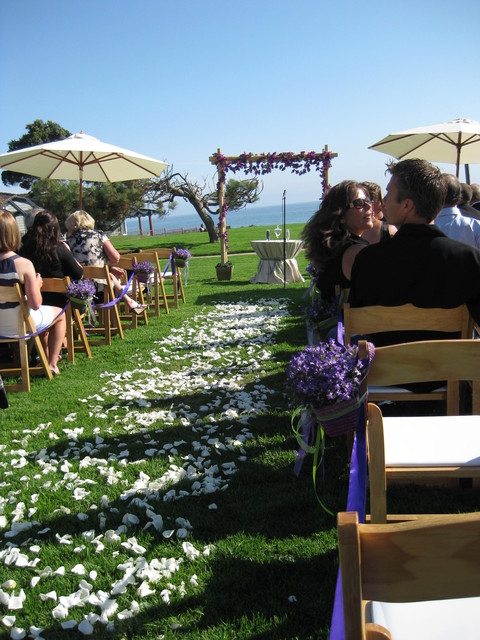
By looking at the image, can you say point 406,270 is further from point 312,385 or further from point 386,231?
point 386,231

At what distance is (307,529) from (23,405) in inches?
137

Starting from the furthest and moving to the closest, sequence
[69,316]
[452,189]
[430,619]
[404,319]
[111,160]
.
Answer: [111,160]
[69,316]
[452,189]
[404,319]
[430,619]

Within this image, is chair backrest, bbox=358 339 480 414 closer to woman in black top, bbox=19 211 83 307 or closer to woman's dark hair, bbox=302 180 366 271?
woman's dark hair, bbox=302 180 366 271

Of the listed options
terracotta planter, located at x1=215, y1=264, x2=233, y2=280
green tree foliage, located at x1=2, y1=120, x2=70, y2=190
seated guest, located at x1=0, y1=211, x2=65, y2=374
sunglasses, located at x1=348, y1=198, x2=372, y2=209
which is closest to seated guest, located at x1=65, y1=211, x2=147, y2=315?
seated guest, located at x1=0, y1=211, x2=65, y2=374

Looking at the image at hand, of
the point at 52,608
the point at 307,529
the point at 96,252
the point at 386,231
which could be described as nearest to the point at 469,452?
the point at 307,529

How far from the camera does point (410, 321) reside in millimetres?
3217

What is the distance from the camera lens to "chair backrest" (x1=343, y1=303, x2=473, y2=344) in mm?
3199

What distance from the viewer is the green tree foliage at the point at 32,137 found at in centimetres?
4559

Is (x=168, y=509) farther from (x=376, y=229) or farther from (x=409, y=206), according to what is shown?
(x=376, y=229)

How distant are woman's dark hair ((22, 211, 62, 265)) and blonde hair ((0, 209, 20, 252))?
2.67 feet

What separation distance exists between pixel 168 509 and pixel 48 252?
173 inches

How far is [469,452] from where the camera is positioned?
8.02 ft

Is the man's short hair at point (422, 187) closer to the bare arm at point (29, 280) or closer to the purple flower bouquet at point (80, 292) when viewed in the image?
the bare arm at point (29, 280)

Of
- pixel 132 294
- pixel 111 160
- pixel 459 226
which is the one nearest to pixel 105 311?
pixel 132 294
